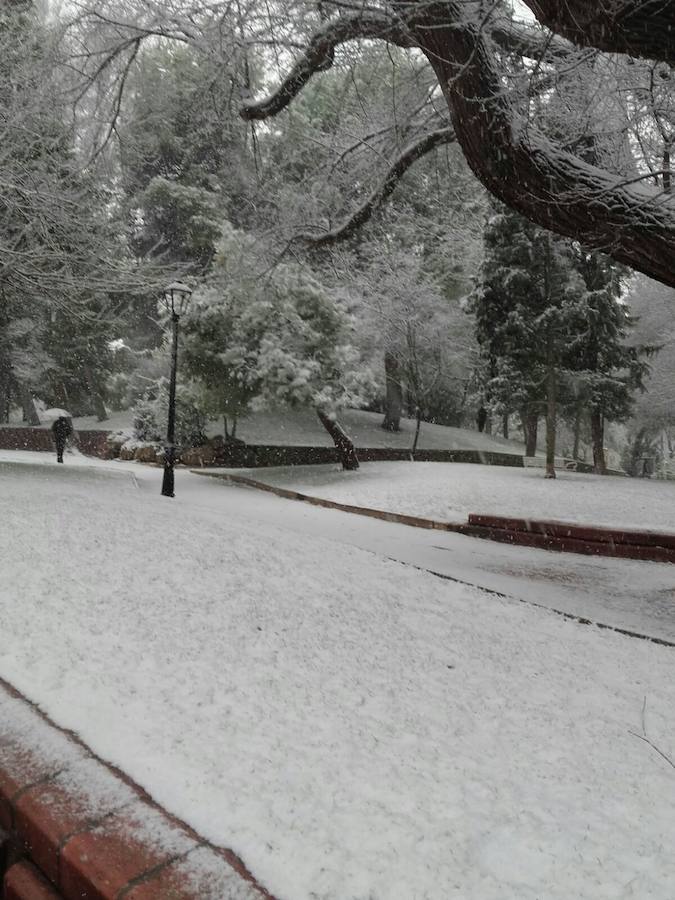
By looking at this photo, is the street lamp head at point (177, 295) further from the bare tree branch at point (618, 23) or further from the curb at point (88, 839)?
the curb at point (88, 839)

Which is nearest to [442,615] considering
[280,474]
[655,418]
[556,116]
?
[556,116]

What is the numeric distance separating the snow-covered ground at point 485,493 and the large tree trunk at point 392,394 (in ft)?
39.1

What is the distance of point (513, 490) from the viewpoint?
1606cm

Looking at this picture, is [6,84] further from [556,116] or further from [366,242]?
[366,242]

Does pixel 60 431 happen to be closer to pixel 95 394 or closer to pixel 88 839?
pixel 95 394

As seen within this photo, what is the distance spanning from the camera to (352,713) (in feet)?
9.86

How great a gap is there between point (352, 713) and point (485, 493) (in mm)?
12869

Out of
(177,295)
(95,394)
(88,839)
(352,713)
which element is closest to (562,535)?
(177,295)

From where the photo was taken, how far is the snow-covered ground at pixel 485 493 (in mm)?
13555

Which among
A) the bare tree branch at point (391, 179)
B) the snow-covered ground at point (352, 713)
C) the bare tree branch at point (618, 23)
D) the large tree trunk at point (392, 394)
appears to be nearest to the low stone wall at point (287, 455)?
the large tree trunk at point (392, 394)

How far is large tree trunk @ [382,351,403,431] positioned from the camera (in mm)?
32031

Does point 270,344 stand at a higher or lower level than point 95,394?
higher

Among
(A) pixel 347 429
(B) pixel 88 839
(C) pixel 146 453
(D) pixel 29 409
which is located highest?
(D) pixel 29 409

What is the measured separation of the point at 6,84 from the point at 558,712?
32.2ft
